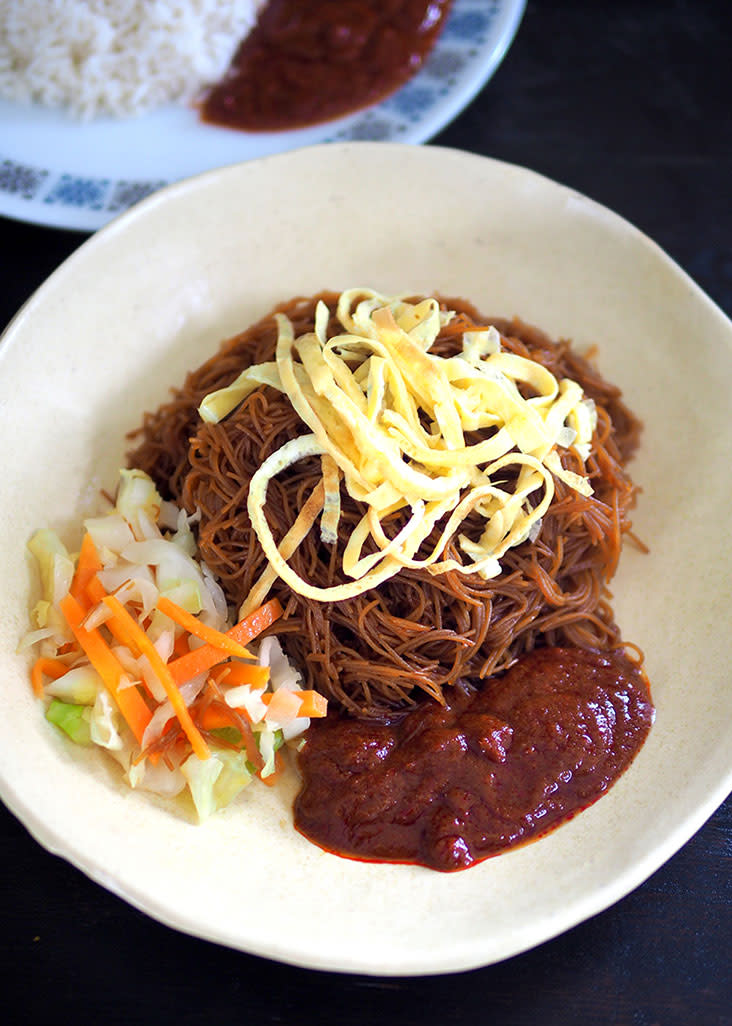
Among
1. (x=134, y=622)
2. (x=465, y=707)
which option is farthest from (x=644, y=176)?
(x=134, y=622)

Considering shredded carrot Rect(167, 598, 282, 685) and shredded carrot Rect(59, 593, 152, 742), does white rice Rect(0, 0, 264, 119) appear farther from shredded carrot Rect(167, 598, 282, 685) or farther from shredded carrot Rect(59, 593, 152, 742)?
shredded carrot Rect(167, 598, 282, 685)

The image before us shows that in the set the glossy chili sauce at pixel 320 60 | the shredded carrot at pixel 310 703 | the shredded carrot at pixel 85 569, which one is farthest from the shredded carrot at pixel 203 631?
the glossy chili sauce at pixel 320 60

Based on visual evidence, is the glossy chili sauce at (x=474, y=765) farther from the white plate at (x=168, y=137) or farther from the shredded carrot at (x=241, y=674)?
the white plate at (x=168, y=137)

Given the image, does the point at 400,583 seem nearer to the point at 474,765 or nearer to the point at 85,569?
the point at 474,765

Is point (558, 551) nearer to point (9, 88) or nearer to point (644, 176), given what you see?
point (644, 176)

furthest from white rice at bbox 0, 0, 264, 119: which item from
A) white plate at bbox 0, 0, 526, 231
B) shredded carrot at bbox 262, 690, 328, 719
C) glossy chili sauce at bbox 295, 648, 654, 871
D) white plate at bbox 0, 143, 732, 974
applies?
glossy chili sauce at bbox 295, 648, 654, 871

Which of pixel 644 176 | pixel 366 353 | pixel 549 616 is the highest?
pixel 644 176

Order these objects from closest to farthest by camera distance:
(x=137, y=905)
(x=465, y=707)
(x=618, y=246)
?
1. (x=137, y=905)
2. (x=465, y=707)
3. (x=618, y=246)

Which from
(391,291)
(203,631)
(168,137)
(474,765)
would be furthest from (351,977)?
(168,137)
